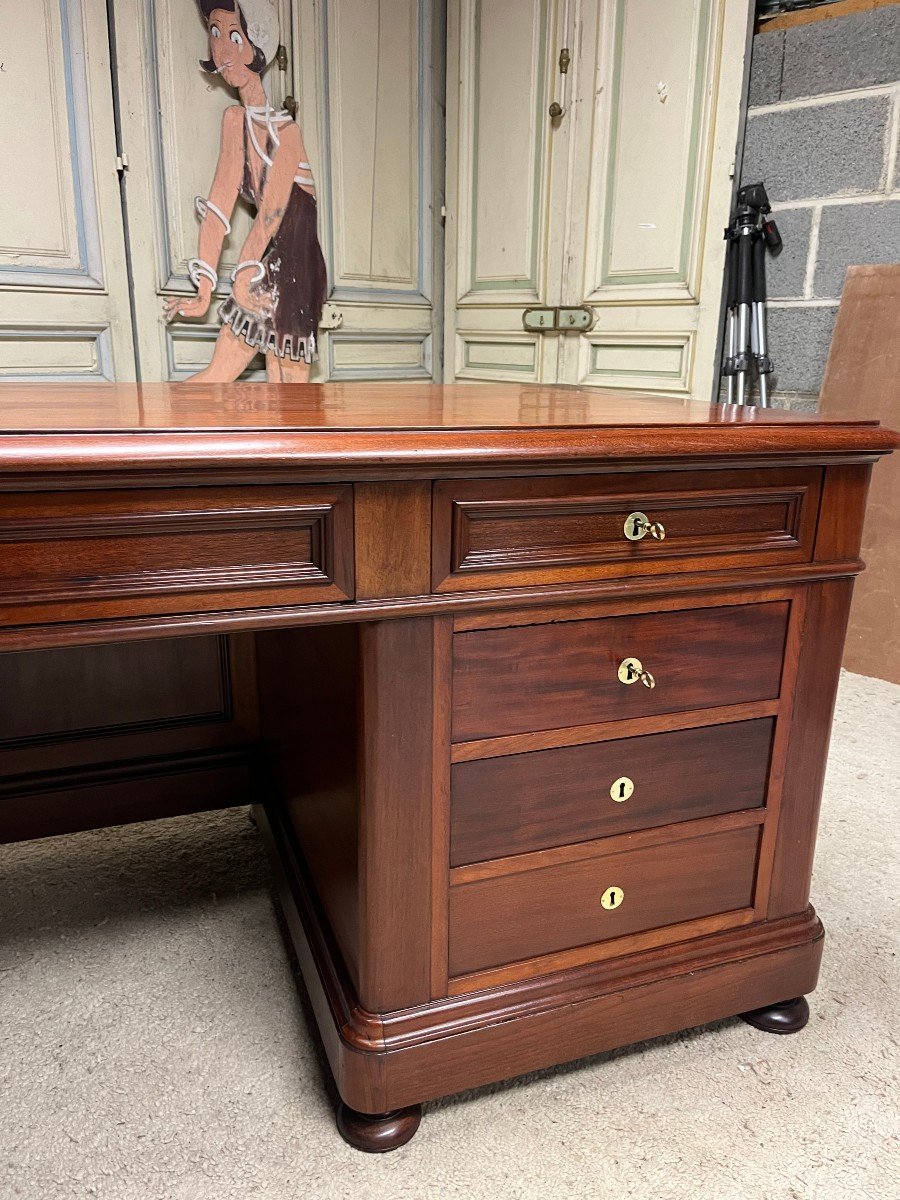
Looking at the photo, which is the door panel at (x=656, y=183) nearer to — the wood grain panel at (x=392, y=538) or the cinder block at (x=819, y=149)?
the cinder block at (x=819, y=149)

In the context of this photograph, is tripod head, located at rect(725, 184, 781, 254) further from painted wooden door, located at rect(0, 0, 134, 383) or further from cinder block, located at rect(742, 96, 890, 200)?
painted wooden door, located at rect(0, 0, 134, 383)

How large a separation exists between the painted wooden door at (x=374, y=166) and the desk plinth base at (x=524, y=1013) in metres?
2.59

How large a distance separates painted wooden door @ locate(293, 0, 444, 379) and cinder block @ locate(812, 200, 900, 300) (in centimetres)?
154

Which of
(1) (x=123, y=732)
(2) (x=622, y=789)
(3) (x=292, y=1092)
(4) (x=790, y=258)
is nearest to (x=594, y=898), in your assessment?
(2) (x=622, y=789)

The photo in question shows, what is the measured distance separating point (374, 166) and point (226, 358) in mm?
901

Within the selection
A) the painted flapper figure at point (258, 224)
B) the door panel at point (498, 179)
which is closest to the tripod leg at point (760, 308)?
the door panel at point (498, 179)

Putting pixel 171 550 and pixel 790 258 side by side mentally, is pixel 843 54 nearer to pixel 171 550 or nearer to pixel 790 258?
pixel 790 258

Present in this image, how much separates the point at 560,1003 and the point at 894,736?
140 cm

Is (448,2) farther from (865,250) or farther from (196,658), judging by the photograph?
(196,658)

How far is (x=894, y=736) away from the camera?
82.1 inches

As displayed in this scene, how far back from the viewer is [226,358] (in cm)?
305

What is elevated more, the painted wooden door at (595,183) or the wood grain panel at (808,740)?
the painted wooden door at (595,183)

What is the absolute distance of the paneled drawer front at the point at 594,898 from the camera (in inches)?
39.4

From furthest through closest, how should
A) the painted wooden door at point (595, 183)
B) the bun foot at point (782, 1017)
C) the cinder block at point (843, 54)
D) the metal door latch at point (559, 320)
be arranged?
the metal door latch at point (559, 320) → the painted wooden door at point (595, 183) → the cinder block at point (843, 54) → the bun foot at point (782, 1017)
